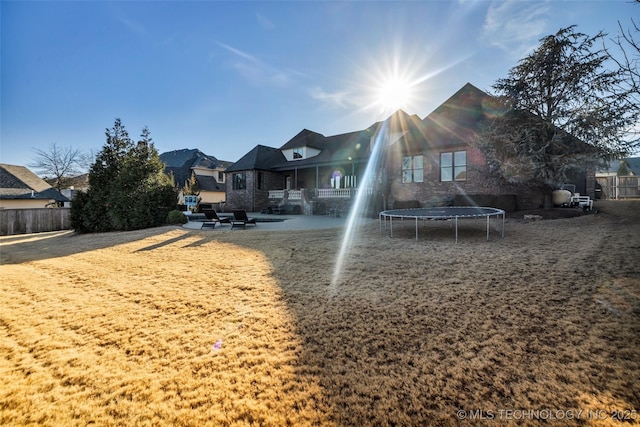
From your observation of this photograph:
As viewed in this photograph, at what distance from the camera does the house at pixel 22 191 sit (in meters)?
24.2

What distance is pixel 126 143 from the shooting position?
1354cm

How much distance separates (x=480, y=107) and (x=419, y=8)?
29.3ft

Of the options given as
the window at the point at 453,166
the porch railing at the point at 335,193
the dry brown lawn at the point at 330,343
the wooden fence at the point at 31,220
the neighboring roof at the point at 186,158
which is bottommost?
the dry brown lawn at the point at 330,343

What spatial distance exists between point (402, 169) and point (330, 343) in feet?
49.8

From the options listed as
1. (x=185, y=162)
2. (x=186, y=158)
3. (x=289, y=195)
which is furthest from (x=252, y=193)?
(x=186, y=158)

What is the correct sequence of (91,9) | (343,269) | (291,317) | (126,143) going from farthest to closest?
(126,143), (91,9), (343,269), (291,317)

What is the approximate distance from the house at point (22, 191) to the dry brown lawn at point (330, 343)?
2901cm

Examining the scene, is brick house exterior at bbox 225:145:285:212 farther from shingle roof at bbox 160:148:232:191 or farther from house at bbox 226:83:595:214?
shingle roof at bbox 160:148:232:191

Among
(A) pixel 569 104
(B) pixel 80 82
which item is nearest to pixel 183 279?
(B) pixel 80 82

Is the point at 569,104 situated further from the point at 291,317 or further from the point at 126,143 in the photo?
the point at 126,143

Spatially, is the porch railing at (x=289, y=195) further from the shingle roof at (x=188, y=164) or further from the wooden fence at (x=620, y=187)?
the wooden fence at (x=620, y=187)

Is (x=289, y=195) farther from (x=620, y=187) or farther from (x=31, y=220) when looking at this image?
(x=620, y=187)

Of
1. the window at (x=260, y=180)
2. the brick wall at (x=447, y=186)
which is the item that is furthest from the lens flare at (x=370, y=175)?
the window at (x=260, y=180)

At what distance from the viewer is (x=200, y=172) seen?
36.7 meters
